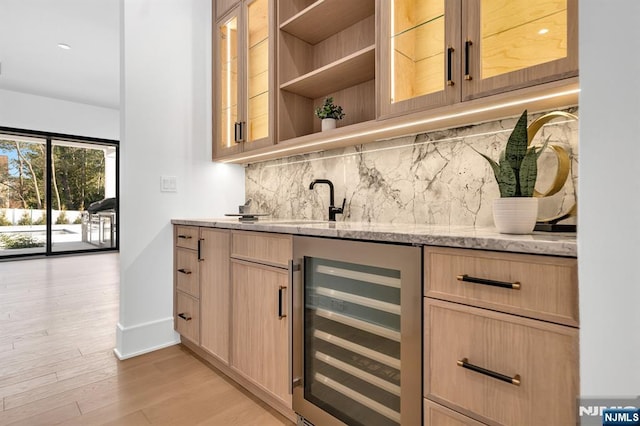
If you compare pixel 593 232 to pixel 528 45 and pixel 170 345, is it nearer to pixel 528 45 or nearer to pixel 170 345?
pixel 528 45

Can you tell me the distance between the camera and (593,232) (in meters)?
0.70

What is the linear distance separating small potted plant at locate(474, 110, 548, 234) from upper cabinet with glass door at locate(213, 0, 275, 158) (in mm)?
1417

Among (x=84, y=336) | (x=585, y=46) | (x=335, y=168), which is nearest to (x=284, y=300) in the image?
(x=335, y=168)

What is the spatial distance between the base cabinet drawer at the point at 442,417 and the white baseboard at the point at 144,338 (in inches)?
80.2

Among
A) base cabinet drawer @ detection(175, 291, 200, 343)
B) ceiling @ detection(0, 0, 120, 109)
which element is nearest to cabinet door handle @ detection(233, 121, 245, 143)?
base cabinet drawer @ detection(175, 291, 200, 343)

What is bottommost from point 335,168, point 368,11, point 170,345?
point 170,345

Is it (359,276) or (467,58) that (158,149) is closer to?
(359,276)

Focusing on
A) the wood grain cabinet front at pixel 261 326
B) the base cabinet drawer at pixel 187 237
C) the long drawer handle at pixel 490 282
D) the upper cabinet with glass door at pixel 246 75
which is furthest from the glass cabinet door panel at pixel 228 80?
the long drawer handle at pixel 490 282

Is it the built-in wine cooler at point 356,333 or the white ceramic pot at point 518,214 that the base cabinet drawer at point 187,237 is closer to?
the built-in wine cooler at point 356,333

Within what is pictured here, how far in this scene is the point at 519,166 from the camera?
110 cm

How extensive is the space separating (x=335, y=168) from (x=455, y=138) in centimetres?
80

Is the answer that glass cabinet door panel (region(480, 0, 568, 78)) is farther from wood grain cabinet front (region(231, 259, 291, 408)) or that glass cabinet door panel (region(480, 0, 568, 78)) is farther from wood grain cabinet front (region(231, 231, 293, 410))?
wood grain cabinet front (region(231, 259, 291, 408))

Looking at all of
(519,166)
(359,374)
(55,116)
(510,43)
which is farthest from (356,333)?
(55,116)

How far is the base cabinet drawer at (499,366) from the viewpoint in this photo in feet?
2.69
